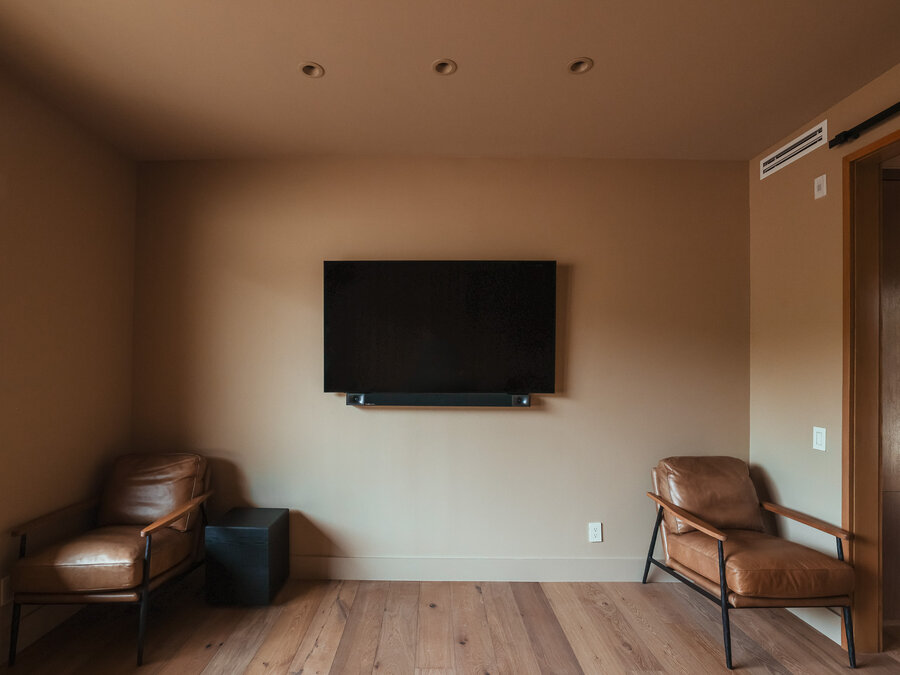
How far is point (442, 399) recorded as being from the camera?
3.01 metres

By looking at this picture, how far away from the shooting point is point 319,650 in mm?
2295

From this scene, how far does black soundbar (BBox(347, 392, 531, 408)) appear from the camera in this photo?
119 inches

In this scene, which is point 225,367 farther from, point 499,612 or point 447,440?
point 499,612

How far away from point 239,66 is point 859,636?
13.3 ft

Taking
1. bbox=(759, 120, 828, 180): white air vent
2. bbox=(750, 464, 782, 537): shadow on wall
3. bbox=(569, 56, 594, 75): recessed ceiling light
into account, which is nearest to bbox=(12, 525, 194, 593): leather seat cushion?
bbox=(569, 56, 594, 75): recessed ceiling light

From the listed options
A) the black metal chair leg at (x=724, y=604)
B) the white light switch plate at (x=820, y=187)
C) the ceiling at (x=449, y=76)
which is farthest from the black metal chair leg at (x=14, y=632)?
the white light switch plate at (x=820, y=187)

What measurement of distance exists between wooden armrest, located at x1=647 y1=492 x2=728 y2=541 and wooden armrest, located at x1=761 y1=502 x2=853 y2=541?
0.36 metres

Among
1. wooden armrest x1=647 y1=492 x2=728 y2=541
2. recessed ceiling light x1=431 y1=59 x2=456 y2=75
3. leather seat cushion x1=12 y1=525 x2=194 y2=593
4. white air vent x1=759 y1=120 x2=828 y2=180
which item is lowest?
leather seat cushion x1=12 y1=525 x2=194 y2=593

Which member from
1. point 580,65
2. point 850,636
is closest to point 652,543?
point 850,636

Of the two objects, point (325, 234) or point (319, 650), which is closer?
point (319, 650)

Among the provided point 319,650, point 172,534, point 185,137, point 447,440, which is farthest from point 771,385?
point 185,137

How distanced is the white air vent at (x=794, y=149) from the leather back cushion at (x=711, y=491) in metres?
1.83

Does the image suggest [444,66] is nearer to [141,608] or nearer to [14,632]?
[141,608]

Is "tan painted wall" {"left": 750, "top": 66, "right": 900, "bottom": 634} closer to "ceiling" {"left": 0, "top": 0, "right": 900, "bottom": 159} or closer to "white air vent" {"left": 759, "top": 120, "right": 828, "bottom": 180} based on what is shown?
"white air vent" {"left": 759, "top": 120, "right": 828, "bottom": 180}
